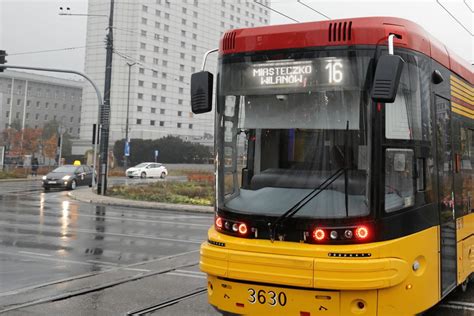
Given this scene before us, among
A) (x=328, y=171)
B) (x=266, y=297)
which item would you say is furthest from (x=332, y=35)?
(x=266, y=297)

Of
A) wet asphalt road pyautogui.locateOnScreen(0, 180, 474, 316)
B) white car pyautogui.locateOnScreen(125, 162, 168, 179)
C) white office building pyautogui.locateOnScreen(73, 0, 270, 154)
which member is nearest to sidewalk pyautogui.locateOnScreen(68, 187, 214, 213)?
wet asphalt road pyautogui.locateOnScreen(0, 180, 474, 316)

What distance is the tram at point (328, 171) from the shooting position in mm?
4473

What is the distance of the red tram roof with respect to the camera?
4.77 meters

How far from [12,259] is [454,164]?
7530 millimetres

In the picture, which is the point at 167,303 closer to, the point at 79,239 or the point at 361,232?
the point at 361,232

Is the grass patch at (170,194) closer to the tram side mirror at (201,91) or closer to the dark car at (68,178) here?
the dark car at (68,178)

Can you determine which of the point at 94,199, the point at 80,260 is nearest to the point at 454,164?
the point at 80,260

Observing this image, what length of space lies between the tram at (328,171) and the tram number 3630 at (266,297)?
1 cm

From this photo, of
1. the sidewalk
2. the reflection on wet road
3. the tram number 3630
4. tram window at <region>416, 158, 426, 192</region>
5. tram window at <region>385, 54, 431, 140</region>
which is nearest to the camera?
the tram number 3630

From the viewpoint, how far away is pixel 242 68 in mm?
5250

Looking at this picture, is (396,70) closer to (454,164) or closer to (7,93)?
(454,164)

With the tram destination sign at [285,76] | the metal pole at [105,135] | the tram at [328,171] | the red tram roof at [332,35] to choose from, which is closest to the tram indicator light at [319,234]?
the tram at [328,171]

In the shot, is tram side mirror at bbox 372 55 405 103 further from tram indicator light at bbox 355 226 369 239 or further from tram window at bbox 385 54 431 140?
tram indicator light at bbox 355 226 369 239

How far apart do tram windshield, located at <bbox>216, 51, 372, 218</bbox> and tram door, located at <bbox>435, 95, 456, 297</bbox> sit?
133cm
